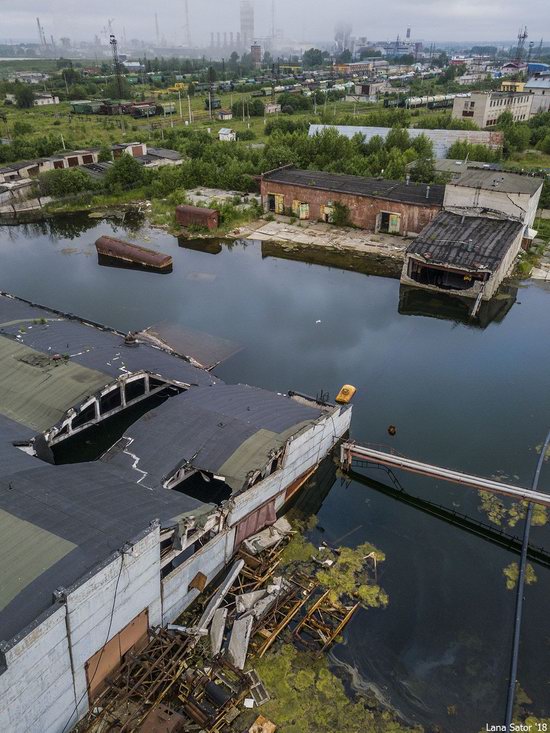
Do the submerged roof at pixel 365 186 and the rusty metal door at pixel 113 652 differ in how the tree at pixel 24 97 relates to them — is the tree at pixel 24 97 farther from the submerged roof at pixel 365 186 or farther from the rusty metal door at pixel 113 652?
the rusty metal door at pixel 113 652

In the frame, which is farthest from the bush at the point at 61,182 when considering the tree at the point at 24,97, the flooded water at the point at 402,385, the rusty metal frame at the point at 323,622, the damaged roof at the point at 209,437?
the tree at the point at 24,97

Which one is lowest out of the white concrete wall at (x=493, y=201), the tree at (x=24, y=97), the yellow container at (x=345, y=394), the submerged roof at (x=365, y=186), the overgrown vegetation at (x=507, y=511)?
the overgrown vegetation at (x=507, y=511)

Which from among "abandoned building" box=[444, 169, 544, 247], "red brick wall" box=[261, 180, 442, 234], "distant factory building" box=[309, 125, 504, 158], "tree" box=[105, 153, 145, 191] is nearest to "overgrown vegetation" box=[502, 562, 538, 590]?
"abandoned building" box=[444, 169, 544, 247]

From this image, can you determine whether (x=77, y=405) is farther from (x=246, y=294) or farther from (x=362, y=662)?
(x=246, y=294)

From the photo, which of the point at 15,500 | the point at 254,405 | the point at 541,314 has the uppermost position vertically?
the point at 15,500

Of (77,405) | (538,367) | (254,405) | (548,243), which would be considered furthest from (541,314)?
(77,405)
